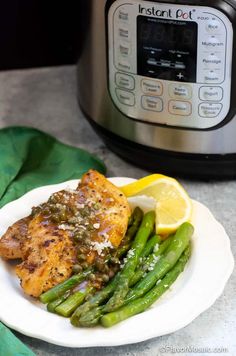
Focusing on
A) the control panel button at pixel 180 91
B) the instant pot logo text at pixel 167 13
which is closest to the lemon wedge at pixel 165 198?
the control panel button at pixel 180 91

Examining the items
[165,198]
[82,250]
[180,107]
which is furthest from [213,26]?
[82,250]

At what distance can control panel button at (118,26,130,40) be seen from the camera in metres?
1.10

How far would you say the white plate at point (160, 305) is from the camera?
2.86ft

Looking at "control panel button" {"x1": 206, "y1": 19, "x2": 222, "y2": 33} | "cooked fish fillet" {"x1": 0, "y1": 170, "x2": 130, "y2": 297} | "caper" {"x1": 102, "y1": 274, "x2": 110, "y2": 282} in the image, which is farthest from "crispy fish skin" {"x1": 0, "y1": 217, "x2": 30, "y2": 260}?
"control panel button" {"x1": 206, "y1": 19, "x2": 222, "y2": 33}

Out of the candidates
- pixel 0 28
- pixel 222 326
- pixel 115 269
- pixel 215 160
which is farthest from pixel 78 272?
pixel 0 28

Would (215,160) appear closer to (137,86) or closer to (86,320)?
(137,86)

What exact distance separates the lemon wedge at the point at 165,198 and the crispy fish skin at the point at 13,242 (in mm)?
173

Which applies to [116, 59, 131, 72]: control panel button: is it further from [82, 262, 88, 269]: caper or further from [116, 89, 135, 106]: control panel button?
[82, 262, 88, 269]: caper

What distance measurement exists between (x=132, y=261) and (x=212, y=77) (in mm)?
275

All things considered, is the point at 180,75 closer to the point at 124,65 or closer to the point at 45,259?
the point at 124,65

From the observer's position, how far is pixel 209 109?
1.10 meters

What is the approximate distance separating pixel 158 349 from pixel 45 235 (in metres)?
0.20

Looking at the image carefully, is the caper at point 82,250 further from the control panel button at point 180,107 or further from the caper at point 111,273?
the control panel button at point 180,107

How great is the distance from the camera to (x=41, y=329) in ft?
2.89
